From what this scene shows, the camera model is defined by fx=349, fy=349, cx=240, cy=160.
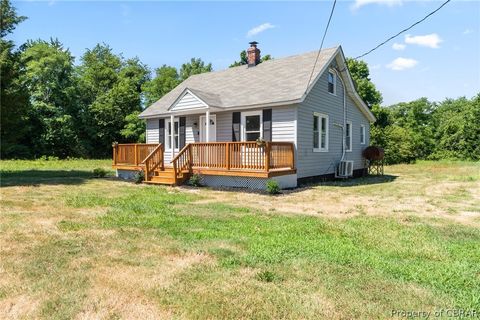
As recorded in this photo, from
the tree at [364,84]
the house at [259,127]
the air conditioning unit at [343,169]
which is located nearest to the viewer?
the house at [259,127]

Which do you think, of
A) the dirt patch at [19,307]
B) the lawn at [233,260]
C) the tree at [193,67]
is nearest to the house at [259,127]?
the lawn at [233,260]

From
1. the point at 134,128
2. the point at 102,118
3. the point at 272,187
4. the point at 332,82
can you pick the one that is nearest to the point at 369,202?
the point at 272,187

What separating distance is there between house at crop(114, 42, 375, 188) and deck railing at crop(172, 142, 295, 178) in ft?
0.10

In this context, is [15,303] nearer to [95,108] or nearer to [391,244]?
[391,244]

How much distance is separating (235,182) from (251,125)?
2758 millimetres

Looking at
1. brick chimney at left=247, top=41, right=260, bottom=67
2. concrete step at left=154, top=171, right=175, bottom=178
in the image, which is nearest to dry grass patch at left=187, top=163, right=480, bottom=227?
concrete step at left=154, top=171, right=175, bottom=178

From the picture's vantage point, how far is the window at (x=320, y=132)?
1411 cm

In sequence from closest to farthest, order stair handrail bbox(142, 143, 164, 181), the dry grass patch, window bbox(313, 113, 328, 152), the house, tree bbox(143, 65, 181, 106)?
1. the dry grass patch
2. the house
3. stair handrail bbox(142, 143, 164, 181)
4. window bbox(313, 113, 328, 152)
5. tree bbox(143, 65, 181, 106)

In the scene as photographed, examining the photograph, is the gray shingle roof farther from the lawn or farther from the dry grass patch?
the lawn

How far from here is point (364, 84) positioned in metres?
34.6

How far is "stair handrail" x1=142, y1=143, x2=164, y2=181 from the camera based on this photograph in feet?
44.0

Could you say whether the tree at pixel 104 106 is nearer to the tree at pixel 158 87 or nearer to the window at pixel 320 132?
the tree at pixel 158 87

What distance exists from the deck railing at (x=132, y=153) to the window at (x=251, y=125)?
367 cm

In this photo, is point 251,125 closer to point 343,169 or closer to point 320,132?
point 320,132
